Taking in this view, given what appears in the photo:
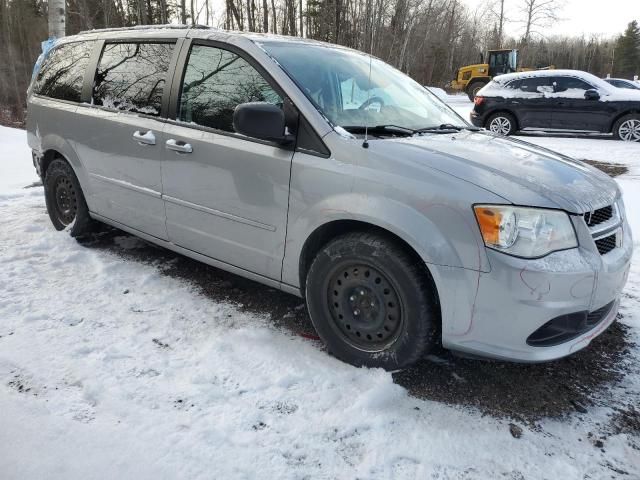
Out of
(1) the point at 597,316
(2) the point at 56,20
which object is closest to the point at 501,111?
(2) the point at 56,20

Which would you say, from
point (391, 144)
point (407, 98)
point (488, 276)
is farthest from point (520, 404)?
point (407, 98)

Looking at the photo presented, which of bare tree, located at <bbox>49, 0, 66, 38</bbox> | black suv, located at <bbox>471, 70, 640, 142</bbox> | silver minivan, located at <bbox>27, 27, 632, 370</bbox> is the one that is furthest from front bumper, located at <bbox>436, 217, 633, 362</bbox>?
black suv, located at <bbox>471, 70, 640, 142</bbox>

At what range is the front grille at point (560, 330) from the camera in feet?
7.34

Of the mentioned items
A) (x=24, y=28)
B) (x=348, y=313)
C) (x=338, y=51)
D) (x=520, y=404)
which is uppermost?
(x=24, y=28)

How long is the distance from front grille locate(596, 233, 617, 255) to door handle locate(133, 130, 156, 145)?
276cm

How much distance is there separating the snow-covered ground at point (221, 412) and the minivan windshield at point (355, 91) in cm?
138

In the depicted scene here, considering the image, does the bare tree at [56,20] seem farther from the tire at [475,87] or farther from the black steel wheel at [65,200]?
the tire at [475,87]

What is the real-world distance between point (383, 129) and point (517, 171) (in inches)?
30.7

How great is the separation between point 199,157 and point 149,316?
1052 millimetres

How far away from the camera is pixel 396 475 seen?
1931 mm

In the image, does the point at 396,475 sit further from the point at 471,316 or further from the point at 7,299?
the point at 7,299

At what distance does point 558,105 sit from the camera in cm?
1222

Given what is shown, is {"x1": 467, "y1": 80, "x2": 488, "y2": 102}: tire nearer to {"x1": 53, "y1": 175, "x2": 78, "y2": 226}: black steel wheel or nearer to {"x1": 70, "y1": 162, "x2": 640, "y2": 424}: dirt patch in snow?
{"x1": 53, "y1": 175, "x2": 78, "y2": 226}: black steel wheel

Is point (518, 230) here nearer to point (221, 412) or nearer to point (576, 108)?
point (221, 412)
